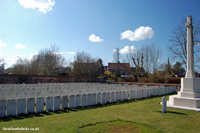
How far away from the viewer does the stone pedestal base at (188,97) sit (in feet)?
28.4

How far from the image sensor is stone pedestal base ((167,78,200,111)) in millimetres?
8652

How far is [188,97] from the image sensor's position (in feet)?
30.0

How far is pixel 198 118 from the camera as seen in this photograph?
669 centimetres

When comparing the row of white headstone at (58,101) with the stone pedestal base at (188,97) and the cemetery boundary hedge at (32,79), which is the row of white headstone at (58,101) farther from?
the cemetery boundary hedge at (32,79)

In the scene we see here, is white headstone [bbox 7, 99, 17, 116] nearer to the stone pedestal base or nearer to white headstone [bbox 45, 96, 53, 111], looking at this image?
white headstone [bbox 45, 96, 53, 111]

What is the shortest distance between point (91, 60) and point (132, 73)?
38.1ft

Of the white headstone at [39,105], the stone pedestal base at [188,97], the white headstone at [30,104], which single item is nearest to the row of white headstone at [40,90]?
the white headstone at [30,104]

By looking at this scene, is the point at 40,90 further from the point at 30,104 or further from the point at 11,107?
the point at 11,107

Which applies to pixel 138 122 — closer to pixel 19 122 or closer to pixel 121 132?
pixel 121 132

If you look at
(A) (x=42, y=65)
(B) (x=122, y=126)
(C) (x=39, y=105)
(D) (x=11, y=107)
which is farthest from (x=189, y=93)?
(A) (x=42, y=65)

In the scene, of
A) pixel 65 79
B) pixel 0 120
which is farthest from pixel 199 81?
pixel 65 79

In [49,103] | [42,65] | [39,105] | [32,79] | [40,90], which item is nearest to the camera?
[39,105]

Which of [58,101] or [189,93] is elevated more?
[189,93]

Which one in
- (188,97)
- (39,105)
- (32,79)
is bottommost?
(39,105)
